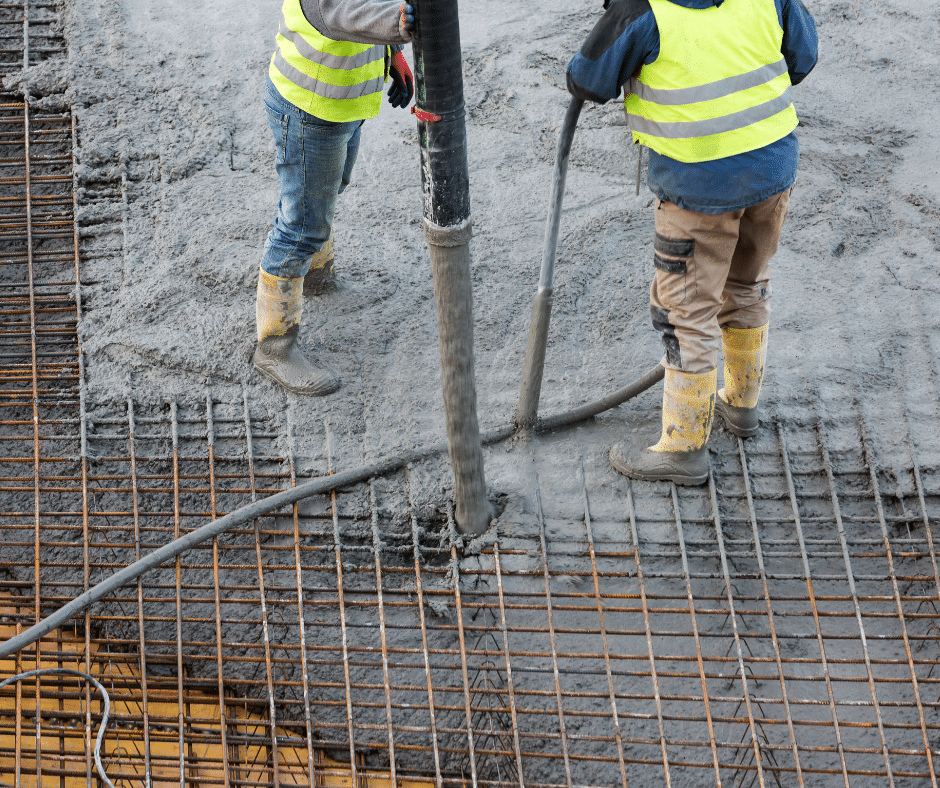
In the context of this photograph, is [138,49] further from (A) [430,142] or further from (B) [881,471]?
(B) [881,471]

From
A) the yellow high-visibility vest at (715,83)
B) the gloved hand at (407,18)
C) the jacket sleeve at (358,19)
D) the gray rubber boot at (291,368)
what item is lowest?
the gray rubber boot at (291,368)

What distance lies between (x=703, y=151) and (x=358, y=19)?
A: 108 cm

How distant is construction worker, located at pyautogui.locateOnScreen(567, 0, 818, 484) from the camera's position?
264 centimetres

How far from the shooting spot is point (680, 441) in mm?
3297

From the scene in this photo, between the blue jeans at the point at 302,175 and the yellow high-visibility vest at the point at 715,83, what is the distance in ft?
3.65

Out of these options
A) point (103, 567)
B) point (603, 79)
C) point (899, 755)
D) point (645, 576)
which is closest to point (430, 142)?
point (603, 79)

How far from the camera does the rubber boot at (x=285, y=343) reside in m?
3.68

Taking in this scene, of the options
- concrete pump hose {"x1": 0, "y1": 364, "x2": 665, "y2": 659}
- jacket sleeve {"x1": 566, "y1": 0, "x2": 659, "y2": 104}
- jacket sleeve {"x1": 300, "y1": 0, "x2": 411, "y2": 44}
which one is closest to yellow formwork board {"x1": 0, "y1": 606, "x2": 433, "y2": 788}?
concrete pump hose {"x1": 0, "y1": 364, "x2": 665, "y2": 659}

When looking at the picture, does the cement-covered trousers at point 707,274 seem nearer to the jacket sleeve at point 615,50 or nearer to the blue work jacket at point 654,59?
the blue work jacket at point 654,59

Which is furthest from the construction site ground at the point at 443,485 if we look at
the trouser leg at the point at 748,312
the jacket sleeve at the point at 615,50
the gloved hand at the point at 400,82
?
the jacket sleeve at the point at 615,50

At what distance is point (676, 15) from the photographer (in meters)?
2.61

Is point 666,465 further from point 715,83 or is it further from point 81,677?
point 81,677

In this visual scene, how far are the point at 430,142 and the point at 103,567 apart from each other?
195 centimetres

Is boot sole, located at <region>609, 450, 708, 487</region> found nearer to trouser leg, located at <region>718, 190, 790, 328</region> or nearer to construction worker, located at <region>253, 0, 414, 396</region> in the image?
trouser leg, located at <region>718, 190, 790, 328</region>
